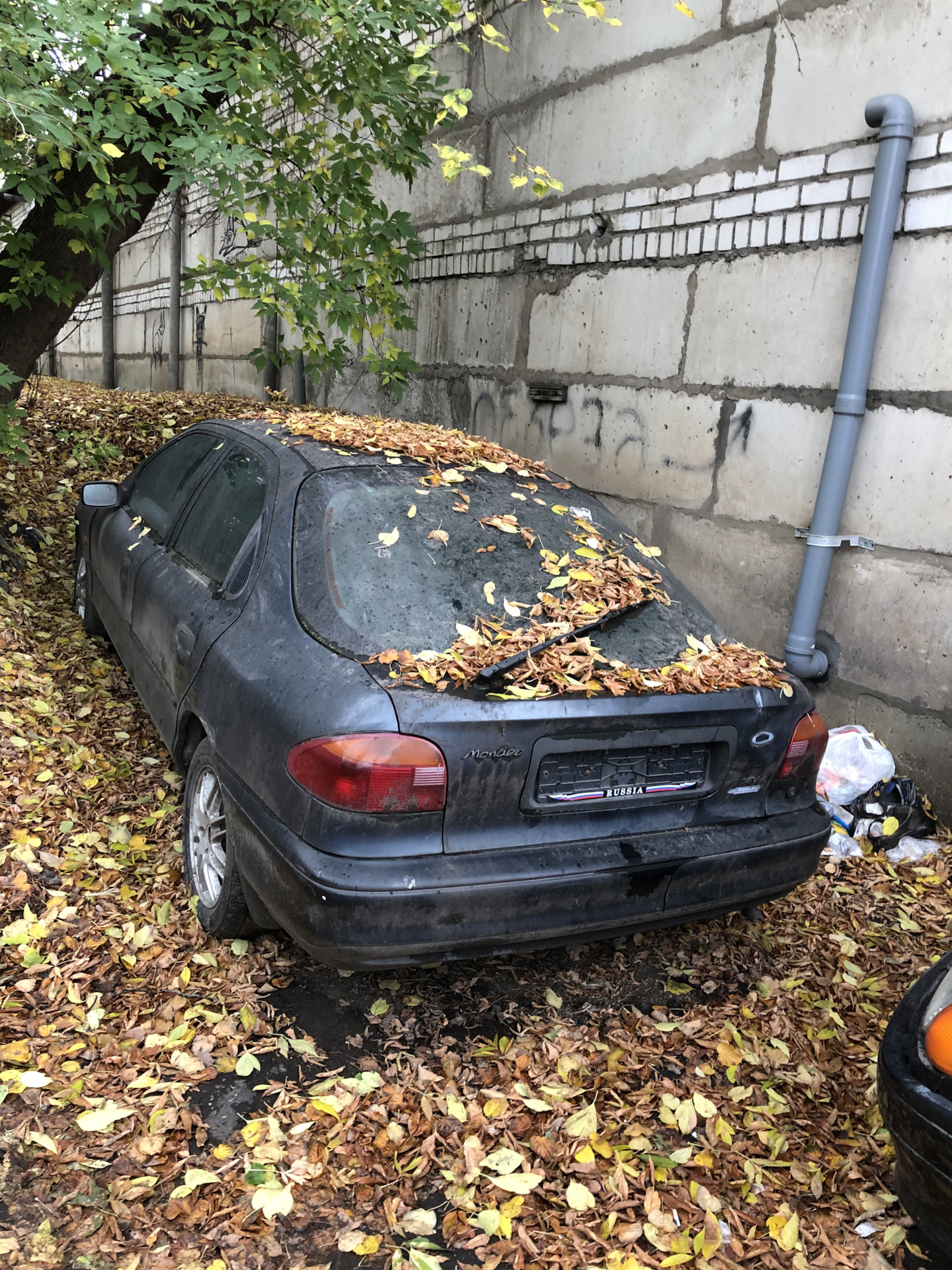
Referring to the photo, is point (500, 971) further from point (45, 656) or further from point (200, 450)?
point (45, 656)

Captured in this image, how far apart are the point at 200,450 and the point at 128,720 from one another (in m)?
1.40

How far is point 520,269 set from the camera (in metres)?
6.82

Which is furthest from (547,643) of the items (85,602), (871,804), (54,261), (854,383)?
(54,261)

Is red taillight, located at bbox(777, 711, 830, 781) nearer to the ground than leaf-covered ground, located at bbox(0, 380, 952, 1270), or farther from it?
farther from it

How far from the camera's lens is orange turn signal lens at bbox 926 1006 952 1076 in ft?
6.09

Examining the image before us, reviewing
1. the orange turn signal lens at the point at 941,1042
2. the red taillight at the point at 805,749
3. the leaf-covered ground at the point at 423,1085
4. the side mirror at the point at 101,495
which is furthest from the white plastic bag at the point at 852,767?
the side mirror at the point at 101,495

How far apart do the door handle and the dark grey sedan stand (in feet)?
0.04

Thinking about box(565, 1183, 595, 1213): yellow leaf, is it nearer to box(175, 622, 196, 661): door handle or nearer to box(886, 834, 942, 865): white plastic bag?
box(175, 622, 196, 661): door handle

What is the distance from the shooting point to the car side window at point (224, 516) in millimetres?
3320

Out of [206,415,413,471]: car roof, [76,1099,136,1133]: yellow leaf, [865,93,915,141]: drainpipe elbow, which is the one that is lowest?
[76,1099,136,1133]: yellow leaf

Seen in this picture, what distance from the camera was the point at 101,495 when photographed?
4.69m

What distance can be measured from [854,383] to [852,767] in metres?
1.78

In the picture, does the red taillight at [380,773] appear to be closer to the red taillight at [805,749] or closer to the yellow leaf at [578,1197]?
the yellow leaf at [578,1197]

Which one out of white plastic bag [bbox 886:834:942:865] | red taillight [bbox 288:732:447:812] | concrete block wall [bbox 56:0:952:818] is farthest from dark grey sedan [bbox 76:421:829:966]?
concrete block wall [bbox 56:0:952:818]
